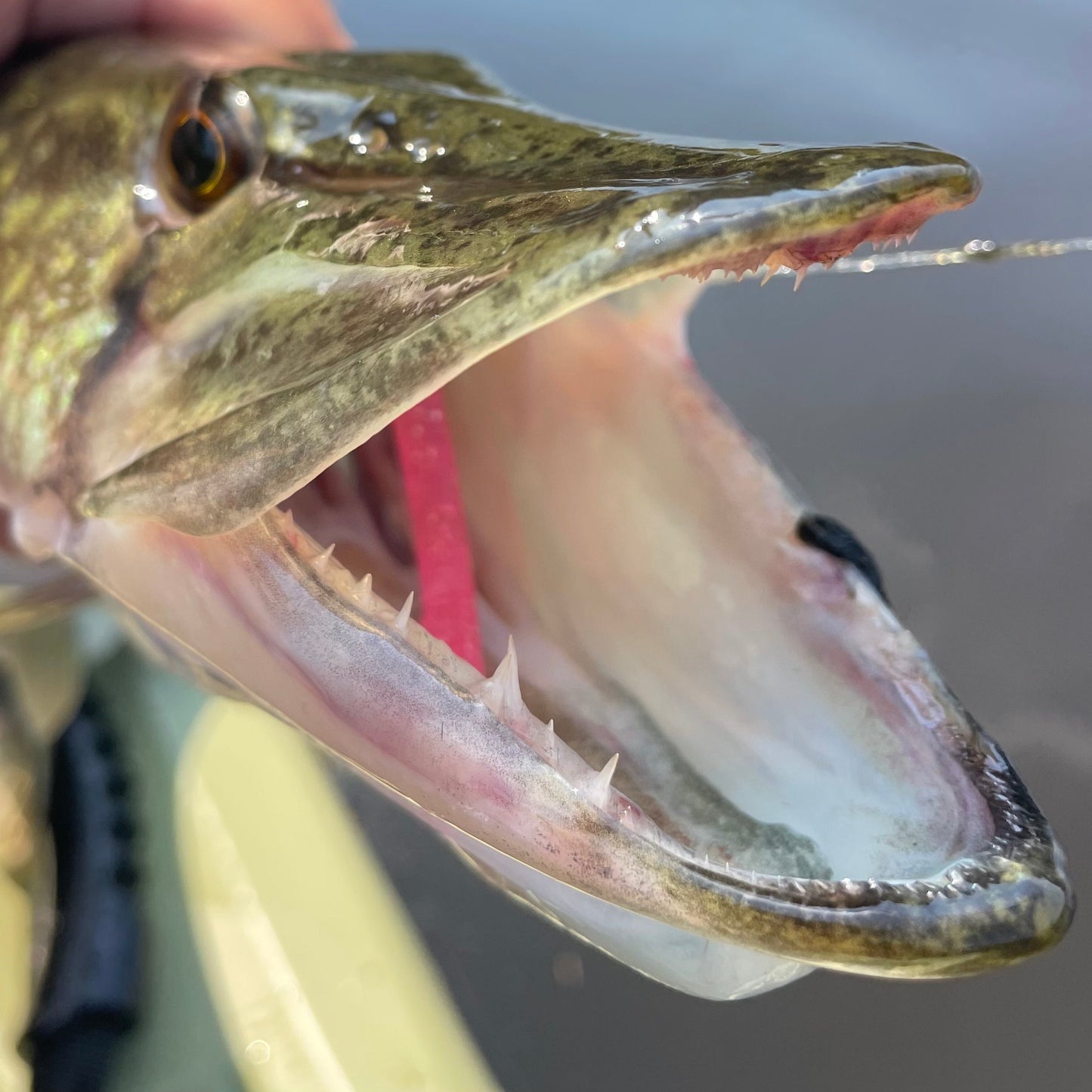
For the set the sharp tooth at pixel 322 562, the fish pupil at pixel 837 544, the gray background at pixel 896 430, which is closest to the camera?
the sharp tooth at pixel 322 562

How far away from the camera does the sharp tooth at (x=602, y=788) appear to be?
40 cm

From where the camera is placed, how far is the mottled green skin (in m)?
0.37

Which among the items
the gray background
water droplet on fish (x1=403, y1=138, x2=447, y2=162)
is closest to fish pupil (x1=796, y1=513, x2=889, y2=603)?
water droplet on fish (x1=403, y1=138, x2=447, y2=162)

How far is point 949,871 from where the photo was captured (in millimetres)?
418

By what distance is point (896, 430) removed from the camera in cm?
130

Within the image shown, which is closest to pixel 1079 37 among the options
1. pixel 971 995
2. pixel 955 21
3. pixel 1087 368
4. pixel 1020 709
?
pixel 955 21

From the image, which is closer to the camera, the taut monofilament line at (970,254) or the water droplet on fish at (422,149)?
the water droplet on fish at (422,149)

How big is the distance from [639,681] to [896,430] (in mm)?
835

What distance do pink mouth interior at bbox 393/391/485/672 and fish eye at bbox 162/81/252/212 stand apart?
0.62 feet

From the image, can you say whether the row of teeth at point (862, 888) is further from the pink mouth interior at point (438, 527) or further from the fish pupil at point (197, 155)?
the fish pupil at point (197, 155)

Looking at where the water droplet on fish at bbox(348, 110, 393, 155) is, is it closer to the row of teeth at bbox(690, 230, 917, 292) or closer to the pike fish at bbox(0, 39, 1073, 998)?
the pike fish at bbox(0, 39, 1073, 998)

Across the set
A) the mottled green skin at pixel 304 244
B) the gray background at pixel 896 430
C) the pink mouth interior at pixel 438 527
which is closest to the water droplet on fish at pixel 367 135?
the mottled green skin at pixel 304 244

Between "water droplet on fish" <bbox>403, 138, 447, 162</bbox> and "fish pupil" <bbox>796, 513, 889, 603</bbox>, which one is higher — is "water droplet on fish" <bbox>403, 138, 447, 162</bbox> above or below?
above

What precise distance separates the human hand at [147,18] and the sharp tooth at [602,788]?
0.77 metres
